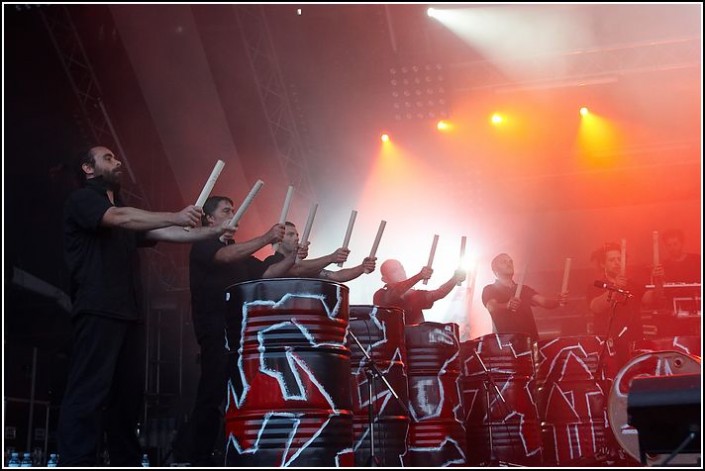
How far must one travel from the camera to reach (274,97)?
7.76 metres

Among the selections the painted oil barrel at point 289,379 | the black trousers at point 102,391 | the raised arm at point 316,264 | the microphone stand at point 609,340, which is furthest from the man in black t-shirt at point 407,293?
the black trousers at point 102,391

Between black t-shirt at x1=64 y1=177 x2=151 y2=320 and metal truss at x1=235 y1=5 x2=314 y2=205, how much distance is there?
13.5 feet

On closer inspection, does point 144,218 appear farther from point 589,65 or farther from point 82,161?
point 589,65

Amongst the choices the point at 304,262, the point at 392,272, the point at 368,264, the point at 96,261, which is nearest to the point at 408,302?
the point at 392,272

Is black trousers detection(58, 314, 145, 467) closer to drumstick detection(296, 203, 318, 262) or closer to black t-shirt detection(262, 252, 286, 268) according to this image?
black t-shirt detection(262, 252, 286, 268)

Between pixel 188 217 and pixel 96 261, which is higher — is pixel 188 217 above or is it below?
above

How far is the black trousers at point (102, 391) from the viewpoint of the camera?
3211 millimetres

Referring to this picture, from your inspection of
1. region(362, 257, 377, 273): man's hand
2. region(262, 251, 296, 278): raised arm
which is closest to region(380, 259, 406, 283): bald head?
region(362, 257, 377, 273): man's hand

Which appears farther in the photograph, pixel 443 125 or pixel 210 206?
pixel 443 125

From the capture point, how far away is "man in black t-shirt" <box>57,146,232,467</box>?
10.7 feet

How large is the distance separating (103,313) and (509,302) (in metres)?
3.35

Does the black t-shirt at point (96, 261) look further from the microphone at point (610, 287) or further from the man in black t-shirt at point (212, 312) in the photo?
the microphone at point (610, 287)

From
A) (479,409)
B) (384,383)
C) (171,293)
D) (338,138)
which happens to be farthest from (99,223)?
(338,138)

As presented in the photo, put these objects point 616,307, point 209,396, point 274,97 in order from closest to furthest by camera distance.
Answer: point 209,396 < point 616,307 < point 274,97
